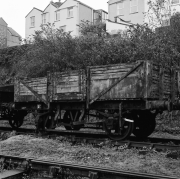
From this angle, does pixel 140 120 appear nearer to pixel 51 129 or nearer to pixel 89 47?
pixel 51 129

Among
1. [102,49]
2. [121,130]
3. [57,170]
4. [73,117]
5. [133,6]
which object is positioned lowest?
[57,170]

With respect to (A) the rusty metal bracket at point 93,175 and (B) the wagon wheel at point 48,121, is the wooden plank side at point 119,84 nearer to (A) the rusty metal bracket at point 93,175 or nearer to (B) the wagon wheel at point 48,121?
(B) the wagon wheel at point 48,121

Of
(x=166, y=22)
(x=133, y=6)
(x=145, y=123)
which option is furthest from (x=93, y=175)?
(x=133, y=6)

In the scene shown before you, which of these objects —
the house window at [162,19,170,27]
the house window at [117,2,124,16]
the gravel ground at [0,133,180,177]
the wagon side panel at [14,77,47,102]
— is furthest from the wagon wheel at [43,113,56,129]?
the house window at [117,2,124,16]

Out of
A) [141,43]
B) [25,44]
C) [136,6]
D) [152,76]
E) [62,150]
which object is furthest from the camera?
[136,6]

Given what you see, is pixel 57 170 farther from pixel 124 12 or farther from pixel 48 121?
pixel 124 12

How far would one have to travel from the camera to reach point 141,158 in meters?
6.07

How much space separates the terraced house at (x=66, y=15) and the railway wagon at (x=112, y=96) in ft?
77.2

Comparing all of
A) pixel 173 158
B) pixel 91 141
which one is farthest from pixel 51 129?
pixel 173 158

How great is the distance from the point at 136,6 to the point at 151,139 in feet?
76.5

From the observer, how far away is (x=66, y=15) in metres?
34.3

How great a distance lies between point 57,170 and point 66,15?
3162cm

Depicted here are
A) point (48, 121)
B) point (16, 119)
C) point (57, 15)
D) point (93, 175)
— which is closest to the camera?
point (93, 175)

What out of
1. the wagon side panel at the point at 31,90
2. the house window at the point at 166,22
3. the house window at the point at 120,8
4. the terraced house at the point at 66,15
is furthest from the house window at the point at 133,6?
the wagon side panel at the point at 31,90
